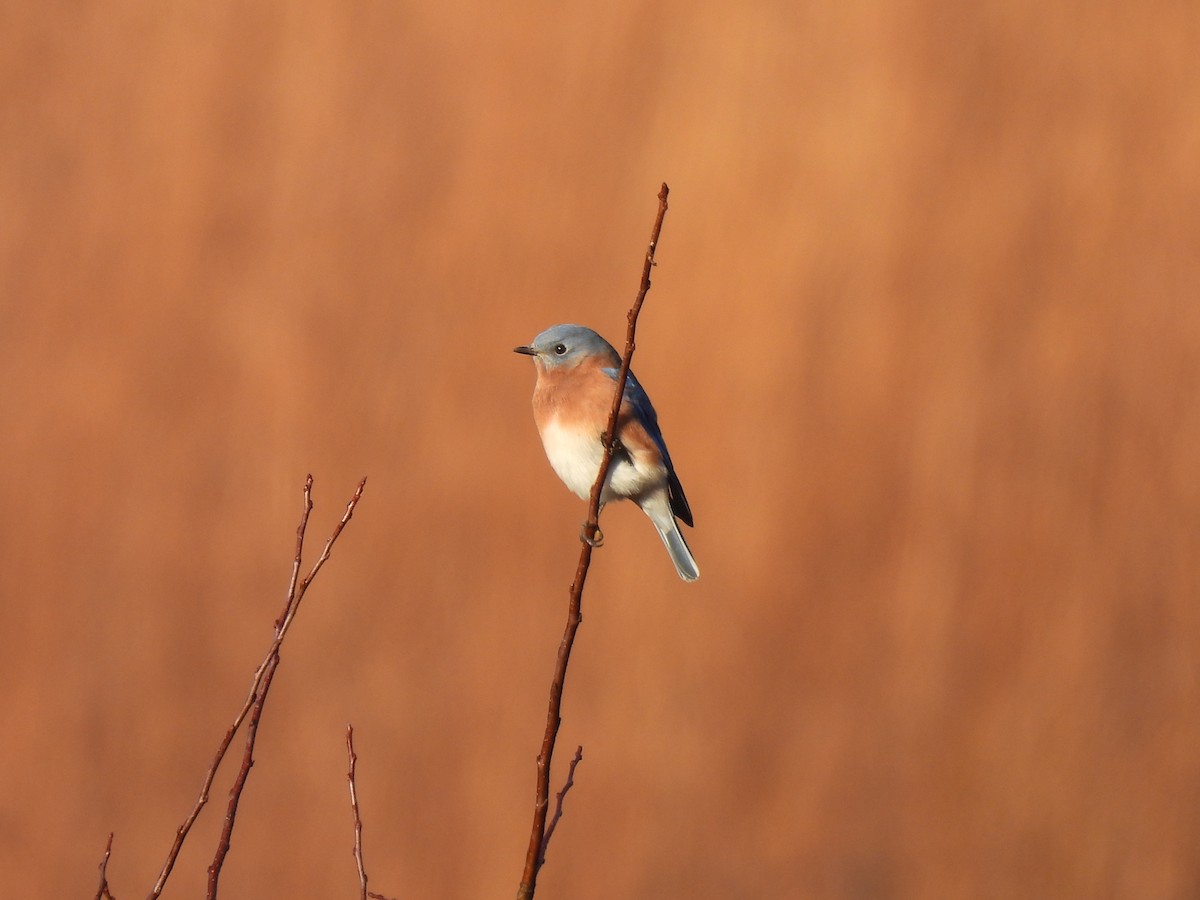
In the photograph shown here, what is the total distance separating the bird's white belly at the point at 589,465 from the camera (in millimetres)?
2461

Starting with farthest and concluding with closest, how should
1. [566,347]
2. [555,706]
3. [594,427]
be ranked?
[566,347], [594,427], [555,706]

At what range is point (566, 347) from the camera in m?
2.62

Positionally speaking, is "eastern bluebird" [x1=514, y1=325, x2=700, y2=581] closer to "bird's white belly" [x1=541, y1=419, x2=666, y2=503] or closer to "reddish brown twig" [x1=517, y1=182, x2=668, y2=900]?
"bird's white belly" [x1=541, y1=419, x2=666, y2=503]

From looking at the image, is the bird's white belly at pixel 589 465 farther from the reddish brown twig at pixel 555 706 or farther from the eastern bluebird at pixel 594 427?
the reddish brown twig at pixel 555 706

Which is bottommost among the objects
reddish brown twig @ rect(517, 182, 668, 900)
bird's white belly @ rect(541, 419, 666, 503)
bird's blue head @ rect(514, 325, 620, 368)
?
reddish brown twig @ rect(517, 182, 668, 900)

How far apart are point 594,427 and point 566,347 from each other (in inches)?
10.7

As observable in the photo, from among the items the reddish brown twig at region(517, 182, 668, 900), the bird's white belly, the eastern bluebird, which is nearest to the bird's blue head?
the eastern bluebird

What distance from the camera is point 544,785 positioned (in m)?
1.44

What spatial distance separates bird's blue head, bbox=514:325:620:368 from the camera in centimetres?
261

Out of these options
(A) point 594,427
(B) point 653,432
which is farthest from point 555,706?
(B) point 653,432

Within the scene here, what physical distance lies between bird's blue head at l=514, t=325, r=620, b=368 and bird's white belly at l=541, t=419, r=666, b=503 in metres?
0.17

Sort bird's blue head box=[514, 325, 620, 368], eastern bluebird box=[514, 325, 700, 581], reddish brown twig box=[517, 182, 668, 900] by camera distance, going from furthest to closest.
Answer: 1. bird's blue head box=[514, 325, 620, 368]
2. eastern bluebird box=[514, 325, 700, 581]
3. reddish brown twig box=[517, 182, 668, 900]

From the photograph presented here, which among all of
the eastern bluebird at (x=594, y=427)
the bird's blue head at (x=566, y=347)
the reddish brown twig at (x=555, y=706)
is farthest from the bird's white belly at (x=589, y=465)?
the reddish brown twig at (x=555, y=706)

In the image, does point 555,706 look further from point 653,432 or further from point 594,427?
point 653,432
